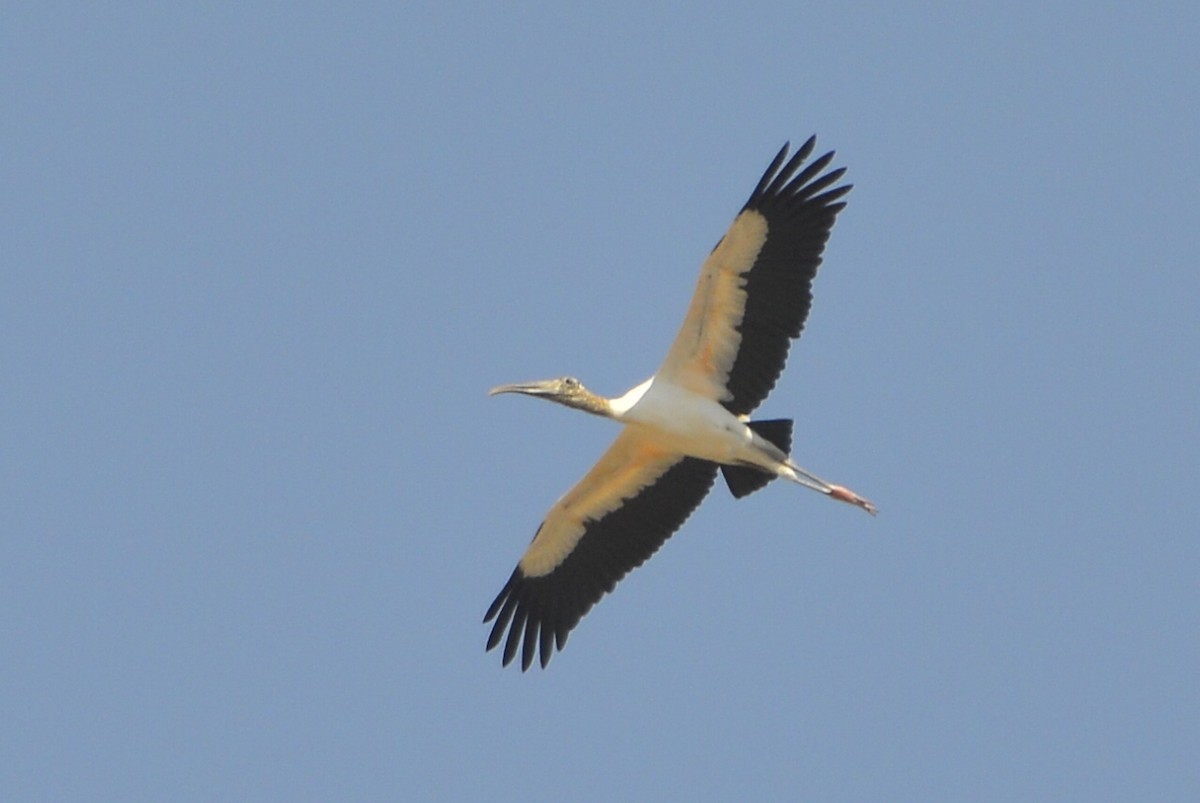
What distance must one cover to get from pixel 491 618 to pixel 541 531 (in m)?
1.21

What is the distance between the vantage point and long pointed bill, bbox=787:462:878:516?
2411 centimetres

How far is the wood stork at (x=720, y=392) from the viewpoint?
23469 millimetres

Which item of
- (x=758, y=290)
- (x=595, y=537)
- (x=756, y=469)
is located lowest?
(x=595, y=537)

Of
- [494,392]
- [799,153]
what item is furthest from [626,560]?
[799,153]

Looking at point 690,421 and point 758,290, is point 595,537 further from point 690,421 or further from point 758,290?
point 758,290

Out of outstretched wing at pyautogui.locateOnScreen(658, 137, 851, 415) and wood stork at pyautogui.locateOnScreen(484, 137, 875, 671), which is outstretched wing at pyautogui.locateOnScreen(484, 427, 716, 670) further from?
outstretched wing at pyautogui.locateOnScreen(658, 137, 851, 415)

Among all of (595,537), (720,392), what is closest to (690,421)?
(720,392)

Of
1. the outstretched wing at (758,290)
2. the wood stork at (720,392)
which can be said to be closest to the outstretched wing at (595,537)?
the wood stork at (720,392)

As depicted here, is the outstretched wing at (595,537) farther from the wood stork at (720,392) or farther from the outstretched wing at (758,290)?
the outstretched wing at (758,290)

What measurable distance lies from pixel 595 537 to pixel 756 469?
214cm

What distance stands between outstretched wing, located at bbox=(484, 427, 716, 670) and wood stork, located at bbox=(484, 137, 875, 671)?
0.02m

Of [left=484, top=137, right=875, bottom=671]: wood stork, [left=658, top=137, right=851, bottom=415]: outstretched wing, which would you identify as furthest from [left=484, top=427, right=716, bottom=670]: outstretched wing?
[left=658, top=137, right=851, bottom=415]: outstretched wing

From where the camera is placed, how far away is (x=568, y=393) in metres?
23.8

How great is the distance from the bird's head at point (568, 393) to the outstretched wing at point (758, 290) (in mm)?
762
